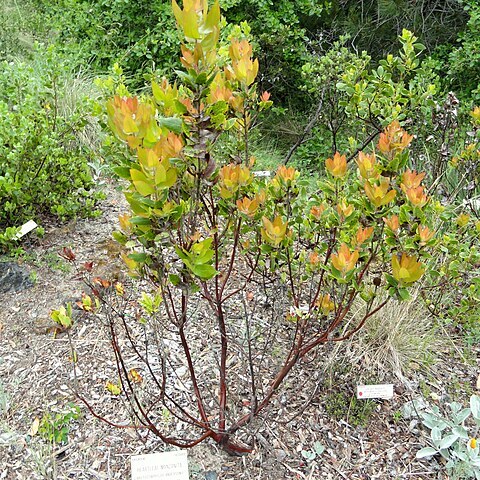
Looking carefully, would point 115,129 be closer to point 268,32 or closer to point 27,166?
point 27,166

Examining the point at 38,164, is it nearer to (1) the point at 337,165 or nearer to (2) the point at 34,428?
(2) the point at 34,428

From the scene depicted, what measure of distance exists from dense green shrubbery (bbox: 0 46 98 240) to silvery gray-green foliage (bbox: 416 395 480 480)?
2013 mm

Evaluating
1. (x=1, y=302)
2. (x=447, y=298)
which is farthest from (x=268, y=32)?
(x=1, y=302)

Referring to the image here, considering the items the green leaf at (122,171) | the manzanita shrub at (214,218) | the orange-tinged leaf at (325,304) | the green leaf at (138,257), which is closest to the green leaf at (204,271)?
the manzanita shrub at (214,218)

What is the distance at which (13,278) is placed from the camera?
8.12 ft

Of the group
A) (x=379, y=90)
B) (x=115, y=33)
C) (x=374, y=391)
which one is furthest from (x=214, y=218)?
(x=115, y=33)

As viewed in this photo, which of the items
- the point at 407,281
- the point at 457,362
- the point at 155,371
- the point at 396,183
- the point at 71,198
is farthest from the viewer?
the point at 71,198

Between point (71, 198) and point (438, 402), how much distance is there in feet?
6.86

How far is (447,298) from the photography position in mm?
2514

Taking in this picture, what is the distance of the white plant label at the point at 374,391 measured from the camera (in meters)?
1.90

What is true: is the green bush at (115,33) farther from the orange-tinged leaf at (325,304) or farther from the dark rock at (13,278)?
the orange-tinged leaf at (325,304)

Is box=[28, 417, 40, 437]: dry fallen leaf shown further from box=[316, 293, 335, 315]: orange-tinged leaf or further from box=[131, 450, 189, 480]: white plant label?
box=[316, 293, 335, 315]: orange-tinged leaf

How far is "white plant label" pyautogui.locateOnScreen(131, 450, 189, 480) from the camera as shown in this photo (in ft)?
5.14

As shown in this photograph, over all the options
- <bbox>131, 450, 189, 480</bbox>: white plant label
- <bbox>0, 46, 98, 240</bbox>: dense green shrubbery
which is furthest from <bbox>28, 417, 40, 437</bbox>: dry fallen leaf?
<bbox>0, 46, 98, 240</bbox>: dense green shrubbery
